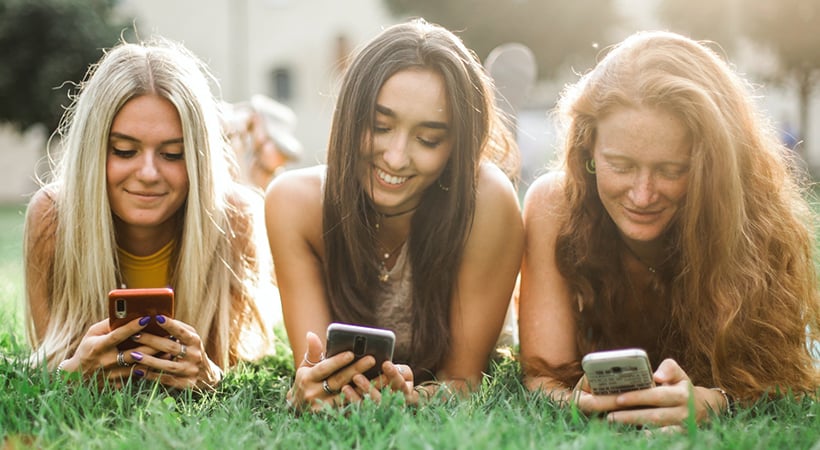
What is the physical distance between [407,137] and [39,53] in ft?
80.9

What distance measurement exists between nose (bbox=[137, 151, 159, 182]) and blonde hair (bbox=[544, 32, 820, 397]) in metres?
1.82

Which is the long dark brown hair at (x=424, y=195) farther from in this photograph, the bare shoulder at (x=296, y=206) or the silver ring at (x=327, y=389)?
the silver ring at (x=327, y=389)

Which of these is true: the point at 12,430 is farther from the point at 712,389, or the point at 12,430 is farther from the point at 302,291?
the point at 712,389

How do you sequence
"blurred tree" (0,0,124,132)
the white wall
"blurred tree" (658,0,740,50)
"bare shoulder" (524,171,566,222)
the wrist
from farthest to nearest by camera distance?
the white wall → "blurred tree" (658,0,740,50) → "blurred tree" (0,0,124,132) → "bare shoulder" (524,171,566,222) → the wrist

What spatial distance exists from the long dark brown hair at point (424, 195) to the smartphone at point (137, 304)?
78 cm

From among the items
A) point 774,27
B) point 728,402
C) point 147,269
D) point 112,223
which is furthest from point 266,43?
point 728,402

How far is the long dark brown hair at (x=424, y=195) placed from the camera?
136 inches

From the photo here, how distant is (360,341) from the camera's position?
9.68 feet

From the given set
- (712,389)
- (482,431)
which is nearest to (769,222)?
(712,389)

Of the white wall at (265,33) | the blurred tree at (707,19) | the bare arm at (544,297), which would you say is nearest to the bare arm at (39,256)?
the bare arm at (544,297)

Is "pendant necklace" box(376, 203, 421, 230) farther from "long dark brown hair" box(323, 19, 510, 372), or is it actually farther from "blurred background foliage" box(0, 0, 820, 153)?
"blurred background foliage" box(0, 0, 820, 153)

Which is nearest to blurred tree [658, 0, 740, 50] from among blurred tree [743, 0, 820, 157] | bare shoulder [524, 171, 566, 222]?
blurred tree [743, 0, 820, 157]

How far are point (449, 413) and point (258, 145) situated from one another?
643 centimetres

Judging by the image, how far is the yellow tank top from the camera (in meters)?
3.99
